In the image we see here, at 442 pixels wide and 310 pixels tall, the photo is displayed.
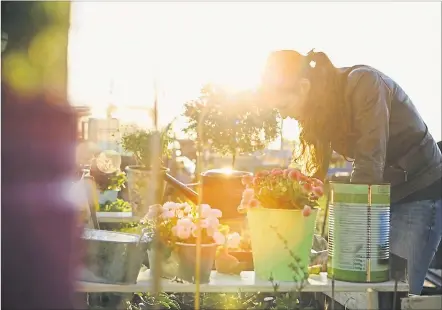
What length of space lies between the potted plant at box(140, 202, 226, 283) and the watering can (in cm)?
127

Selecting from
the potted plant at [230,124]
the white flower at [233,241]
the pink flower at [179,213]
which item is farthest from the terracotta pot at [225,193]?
the potted plant at [230,124]

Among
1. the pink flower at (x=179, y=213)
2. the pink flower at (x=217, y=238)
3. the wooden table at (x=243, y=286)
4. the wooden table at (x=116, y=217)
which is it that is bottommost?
the wooden table at (x=116, y=217)

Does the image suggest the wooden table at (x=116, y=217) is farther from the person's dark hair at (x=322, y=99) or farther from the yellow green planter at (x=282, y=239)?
the yellow green planter at (x=282, y=239)

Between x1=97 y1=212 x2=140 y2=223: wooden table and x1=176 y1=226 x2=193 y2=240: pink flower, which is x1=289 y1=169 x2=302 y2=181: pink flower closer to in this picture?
x1=176 y1=226 x2=193 y2=240: pink flower

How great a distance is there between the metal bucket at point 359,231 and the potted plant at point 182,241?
339 millimetres

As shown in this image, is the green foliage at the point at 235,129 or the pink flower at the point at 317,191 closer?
the pink flower at the point at 317,191

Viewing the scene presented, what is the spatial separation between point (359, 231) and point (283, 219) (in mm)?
205

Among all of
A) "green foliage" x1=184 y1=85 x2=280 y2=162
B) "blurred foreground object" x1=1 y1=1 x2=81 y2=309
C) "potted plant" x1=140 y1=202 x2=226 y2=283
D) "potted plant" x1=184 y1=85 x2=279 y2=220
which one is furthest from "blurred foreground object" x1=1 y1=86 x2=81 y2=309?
"green foliage" x1=184 y1=85 x2=280 y2=162

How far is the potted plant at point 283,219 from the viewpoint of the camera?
5.27ft

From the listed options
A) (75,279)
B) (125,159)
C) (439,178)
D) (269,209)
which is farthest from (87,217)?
(125,159)

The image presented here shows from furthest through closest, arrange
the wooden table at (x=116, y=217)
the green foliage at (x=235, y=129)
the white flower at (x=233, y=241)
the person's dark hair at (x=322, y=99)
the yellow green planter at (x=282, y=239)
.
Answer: the green foliage at (x=235, y=129), the wooden table at (x=116, y=217), the person's dark hair at (x=322, y=99), the white flower at (x=233, y=241), the yellow green planter at (x=282, y=239)

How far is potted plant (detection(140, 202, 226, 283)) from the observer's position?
1.61 metres

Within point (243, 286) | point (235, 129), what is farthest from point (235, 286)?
point (235, 129)

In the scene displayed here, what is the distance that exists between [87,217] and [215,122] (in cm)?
1077
